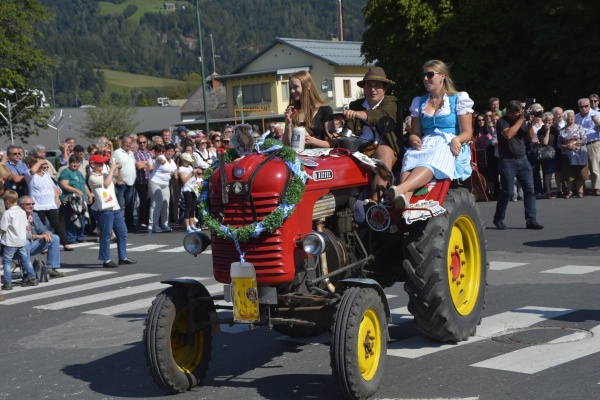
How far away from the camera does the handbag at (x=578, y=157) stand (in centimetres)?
2142

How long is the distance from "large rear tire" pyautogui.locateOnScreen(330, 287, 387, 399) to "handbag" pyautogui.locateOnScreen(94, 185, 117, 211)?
30.5 ft

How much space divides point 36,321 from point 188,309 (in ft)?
14.9

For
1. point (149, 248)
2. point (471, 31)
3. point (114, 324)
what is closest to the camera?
point (114, 324)

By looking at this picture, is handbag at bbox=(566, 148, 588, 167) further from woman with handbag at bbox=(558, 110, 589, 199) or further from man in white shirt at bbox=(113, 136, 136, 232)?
man in white shirt at bbox=(113, 136, 136, 232)

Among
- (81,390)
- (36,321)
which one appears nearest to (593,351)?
(81,390)

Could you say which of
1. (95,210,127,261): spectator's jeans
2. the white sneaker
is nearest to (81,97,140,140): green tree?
the white sneaker

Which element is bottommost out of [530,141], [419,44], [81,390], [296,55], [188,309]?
[81,390]

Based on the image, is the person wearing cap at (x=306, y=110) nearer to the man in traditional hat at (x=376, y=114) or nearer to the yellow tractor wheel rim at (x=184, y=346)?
the man in traditional hat at (x=376, y=114)

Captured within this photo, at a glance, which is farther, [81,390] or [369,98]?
[369,98]

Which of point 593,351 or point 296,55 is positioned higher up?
point 296,55

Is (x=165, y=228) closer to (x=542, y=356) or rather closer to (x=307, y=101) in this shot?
(x=307, y=101)

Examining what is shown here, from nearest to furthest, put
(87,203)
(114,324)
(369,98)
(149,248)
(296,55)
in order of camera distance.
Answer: (369,98) → (114,324) → (149,248) → (87,203) → (296,55)

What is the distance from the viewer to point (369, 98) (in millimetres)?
8945

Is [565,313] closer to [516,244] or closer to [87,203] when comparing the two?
[516,244]
